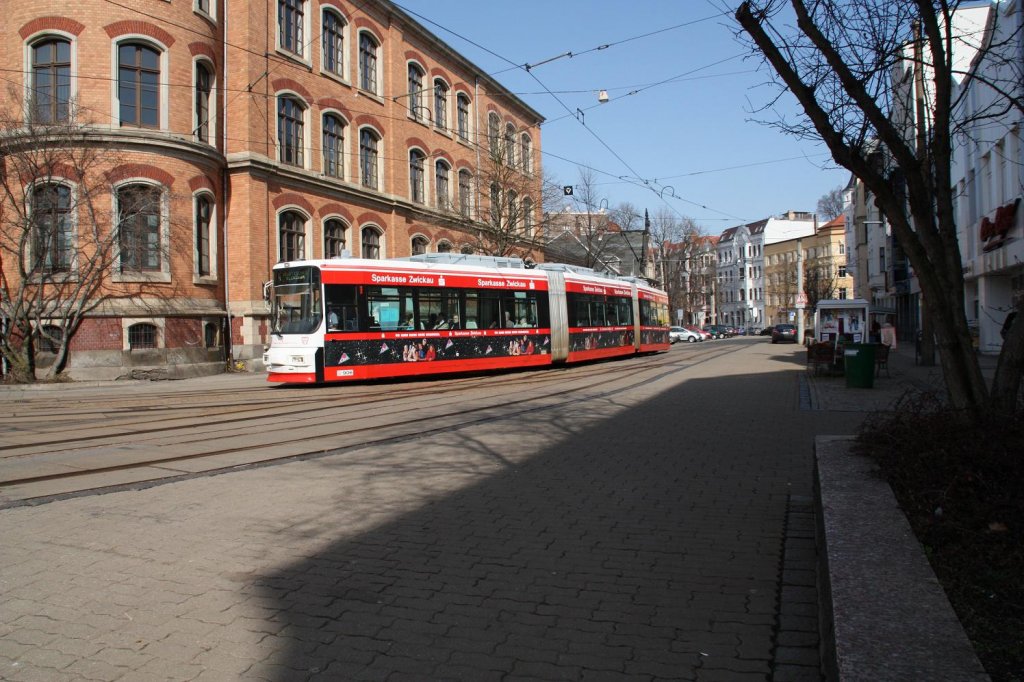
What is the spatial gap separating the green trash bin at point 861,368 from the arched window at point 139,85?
72.9 ft

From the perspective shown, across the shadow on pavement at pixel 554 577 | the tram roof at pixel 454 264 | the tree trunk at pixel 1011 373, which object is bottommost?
the shadow on pavement at pixel 554 577

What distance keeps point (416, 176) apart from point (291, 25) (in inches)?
441

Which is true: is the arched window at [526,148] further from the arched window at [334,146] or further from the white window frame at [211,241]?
the white window frame at [211,241]

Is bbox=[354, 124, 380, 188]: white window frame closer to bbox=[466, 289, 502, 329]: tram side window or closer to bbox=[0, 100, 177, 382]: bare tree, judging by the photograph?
bbox=[0, 100, 177, 382]: bare tree

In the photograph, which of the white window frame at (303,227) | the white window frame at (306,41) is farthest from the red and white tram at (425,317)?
the white window frame at (306,41)

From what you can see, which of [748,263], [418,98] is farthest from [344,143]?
[748,263]

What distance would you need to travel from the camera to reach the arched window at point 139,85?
24.2 meters

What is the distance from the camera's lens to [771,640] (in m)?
3.71

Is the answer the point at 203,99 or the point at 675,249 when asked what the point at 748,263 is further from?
the point at 203,99

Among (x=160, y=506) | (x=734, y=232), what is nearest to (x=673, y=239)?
(x=734, y=232)

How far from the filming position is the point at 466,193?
4497cm

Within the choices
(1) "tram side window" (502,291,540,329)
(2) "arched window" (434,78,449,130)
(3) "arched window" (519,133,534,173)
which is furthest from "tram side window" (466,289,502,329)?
(3) "arched window" (519,133,534,173)

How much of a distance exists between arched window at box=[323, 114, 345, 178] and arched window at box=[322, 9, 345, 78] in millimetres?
2113

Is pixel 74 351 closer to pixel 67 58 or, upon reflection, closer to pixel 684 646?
pixel 67 58
